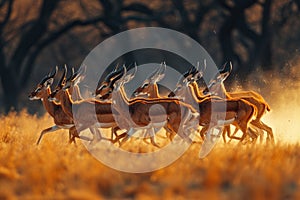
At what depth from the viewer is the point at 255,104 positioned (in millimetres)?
17250

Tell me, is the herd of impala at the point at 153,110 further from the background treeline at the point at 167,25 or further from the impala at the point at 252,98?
the background treeline at the point at 167,25

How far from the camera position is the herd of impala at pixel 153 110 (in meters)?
15.5

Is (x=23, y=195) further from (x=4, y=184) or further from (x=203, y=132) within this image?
(x=203, y=132)

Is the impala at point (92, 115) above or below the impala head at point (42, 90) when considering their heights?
below

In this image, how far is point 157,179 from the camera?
30.6 feet

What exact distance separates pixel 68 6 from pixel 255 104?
23.7 meters

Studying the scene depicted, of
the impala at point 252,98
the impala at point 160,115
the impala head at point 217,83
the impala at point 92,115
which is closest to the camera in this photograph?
the impala at point 160,115

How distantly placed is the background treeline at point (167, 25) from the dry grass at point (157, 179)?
17.9 m

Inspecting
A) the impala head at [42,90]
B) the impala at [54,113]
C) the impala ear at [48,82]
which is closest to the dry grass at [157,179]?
the impala at [54,113]

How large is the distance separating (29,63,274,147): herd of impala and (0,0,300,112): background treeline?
10513mm

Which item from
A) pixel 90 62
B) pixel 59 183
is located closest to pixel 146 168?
pixel 59 183

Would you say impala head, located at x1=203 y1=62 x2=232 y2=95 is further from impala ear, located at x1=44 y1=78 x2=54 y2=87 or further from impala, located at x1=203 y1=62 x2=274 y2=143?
impala ear, located at x1=44 y1=78 x2=54 y2=87

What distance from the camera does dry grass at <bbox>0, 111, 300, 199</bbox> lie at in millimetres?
8148

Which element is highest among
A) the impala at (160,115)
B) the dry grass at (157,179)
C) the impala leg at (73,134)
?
the impala at (160,115)
